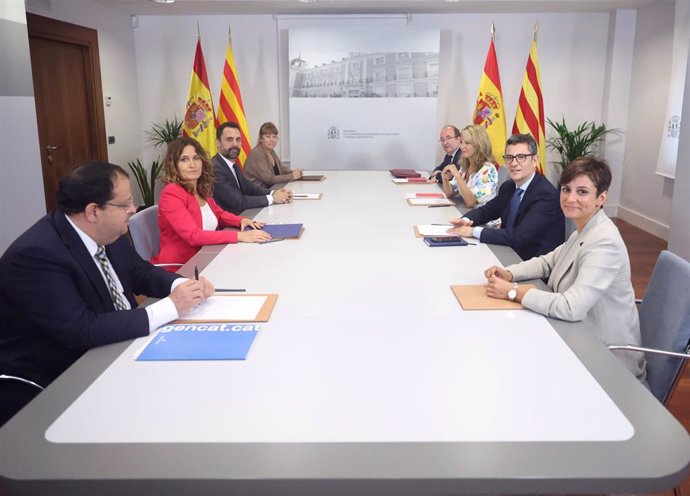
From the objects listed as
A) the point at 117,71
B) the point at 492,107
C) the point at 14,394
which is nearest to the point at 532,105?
the point at 492,107

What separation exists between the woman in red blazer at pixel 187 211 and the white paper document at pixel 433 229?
0.76 metres

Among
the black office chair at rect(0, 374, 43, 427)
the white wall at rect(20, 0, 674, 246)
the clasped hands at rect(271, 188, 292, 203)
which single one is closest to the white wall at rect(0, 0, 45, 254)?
the clasped hands at rect(271, 188, 292, 203)

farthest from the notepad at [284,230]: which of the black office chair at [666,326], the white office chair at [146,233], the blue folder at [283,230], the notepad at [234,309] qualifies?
the black office chair at [666,326]

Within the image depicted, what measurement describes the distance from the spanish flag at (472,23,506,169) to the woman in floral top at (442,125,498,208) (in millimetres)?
2635

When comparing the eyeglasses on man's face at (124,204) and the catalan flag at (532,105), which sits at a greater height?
the catalan flag at (532,105)

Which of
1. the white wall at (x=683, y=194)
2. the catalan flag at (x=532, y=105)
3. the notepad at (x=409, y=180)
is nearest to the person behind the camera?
the white wall at (x=683, y=194)

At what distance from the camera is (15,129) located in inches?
136

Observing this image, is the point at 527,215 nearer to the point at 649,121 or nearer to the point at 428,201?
the point at 428,201

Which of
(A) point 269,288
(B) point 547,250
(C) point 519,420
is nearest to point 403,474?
(C) point 519,420

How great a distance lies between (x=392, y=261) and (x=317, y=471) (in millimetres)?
1430

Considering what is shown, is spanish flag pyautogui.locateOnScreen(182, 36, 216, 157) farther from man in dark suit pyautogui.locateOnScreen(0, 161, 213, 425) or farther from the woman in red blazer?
man in dark suit pyautogui.locateOnScreen(0, 161, 213, 425)

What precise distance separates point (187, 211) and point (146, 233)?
0.86 feet

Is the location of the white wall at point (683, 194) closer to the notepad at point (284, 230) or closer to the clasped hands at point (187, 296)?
the notepad at point (284, 230)

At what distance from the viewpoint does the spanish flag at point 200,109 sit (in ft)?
22.6
